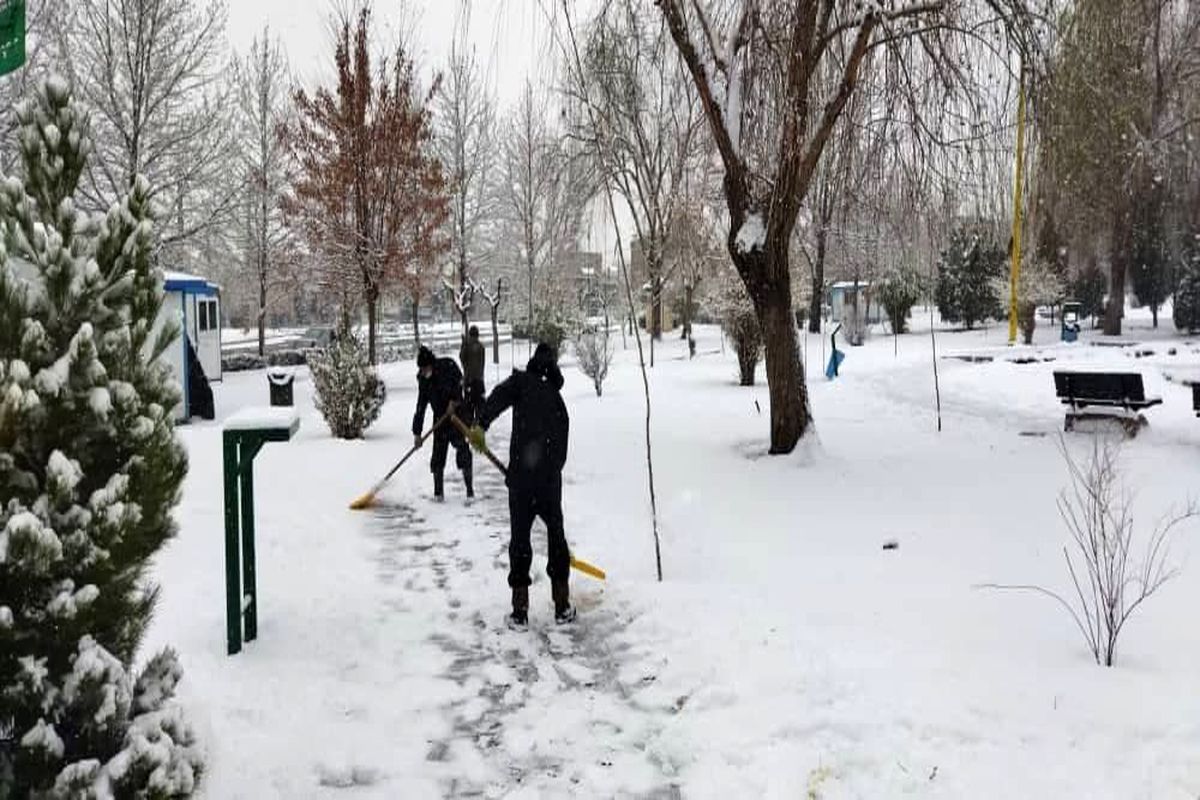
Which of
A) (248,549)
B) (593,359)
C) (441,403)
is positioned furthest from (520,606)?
(593,359)

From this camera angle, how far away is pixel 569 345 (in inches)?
1264

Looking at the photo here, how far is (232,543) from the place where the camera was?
434cm

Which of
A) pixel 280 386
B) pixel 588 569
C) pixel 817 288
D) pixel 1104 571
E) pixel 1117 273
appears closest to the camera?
pixel 1104 571

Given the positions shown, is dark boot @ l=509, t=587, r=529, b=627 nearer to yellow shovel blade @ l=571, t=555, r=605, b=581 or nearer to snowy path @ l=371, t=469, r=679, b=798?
snowy path @ l=371, t=469, r=679, b=798

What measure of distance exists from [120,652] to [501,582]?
3538 millimetres

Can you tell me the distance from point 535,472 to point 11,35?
3.05 meters

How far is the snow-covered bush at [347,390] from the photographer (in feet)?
38.3

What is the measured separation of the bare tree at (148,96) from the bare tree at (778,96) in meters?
13.7

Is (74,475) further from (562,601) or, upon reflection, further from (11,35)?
(562,601)

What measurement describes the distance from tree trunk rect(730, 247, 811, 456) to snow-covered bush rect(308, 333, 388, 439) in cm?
506

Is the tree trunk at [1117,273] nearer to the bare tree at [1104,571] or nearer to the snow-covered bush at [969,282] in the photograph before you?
the snow-covered bush at [969,282]

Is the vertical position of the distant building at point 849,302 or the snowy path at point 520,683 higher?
the distant building at point 849,302

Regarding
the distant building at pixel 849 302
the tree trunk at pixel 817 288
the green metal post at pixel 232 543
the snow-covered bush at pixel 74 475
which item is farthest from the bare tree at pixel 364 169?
the distant building at pixel 849 302

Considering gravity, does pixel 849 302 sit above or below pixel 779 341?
above
